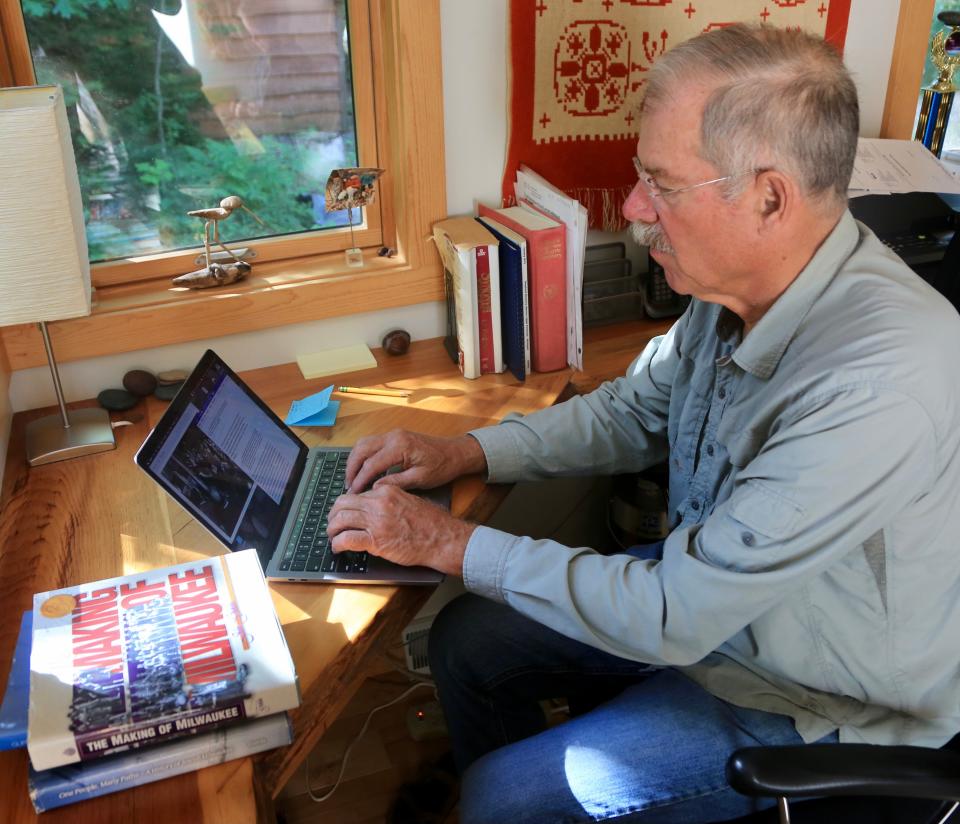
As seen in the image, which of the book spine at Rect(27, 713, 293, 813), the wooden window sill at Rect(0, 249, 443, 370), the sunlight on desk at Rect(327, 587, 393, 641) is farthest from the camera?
the wooden window sill at Rect(0, 249, 443, 370)

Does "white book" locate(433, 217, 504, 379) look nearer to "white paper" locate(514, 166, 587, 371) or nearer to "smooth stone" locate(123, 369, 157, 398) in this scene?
"white paper" locate(514, 166, 587, 371)

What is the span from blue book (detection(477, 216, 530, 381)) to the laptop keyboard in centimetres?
41

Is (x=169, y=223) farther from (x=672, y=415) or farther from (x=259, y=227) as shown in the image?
(x=672, y=415)

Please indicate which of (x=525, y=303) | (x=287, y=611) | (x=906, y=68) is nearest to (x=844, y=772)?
(x=287, y=611)

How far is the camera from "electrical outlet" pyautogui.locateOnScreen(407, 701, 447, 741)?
6.18 feet

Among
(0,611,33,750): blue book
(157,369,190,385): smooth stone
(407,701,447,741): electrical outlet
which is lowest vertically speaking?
(407,701,447,741): electrical outlet

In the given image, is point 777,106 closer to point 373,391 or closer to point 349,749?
point 373,391

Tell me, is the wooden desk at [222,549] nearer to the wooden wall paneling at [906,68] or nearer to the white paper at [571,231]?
the white paper at [571,231]

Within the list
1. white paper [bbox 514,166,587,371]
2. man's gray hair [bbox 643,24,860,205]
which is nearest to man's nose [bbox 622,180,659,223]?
man's gray hair [bbox 643,24,860,205]

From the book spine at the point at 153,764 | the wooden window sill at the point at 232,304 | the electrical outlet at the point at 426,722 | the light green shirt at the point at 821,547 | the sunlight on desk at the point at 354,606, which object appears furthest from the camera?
the electrical outlet at the point at 426,722

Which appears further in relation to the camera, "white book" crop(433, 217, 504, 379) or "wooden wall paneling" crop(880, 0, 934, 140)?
"wooden wall paneling" crop(880, 0, 934, 140)

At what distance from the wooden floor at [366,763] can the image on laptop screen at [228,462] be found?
0.77m

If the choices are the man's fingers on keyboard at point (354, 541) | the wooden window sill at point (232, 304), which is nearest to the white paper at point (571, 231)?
the wooden window sill at point (232, 304)

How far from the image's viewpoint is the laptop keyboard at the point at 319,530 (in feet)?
3.90
